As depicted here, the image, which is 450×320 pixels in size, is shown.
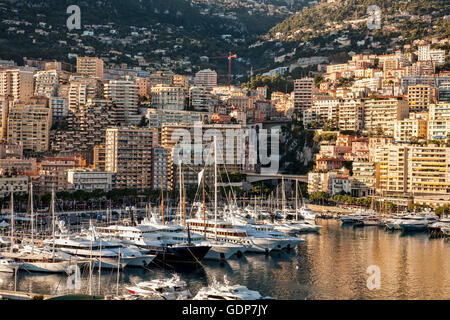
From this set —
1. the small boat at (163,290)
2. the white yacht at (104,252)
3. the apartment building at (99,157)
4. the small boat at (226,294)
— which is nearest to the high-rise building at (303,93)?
the apartment building at (99,157)

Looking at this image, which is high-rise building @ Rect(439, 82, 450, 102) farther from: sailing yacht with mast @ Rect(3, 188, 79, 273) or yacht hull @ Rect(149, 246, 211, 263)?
sailing yacht with mast @ Rect(3, 188, 79, 273)

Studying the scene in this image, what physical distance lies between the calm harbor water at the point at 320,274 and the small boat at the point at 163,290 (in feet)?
6.03

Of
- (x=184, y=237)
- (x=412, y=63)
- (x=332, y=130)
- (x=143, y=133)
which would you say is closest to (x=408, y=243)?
(x=184, y=237)

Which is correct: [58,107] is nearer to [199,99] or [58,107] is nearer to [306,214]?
[199,99]

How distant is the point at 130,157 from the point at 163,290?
159ft

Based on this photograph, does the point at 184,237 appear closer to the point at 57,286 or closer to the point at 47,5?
the point at 57,286

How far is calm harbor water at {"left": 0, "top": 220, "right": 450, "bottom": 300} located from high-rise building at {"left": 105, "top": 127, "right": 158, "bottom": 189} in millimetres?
29145

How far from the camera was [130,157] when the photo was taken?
75.5 m

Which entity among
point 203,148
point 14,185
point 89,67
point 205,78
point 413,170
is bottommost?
point 14,185

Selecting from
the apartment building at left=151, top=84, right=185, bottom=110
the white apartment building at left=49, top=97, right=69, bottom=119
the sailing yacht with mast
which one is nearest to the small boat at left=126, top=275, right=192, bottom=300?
the sailing yacht with mast

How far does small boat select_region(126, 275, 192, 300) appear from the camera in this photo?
89.7 feet

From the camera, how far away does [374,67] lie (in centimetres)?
11606

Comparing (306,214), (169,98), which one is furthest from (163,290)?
(169,98)

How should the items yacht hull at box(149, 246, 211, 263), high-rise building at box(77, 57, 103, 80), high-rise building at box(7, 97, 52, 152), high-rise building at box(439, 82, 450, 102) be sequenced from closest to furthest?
yacht hull at box(149, 246, 211, 263)
high-rise building at box(7, 97, 52, 152)
high-rise building at box(439, 82, 450, 102)
high-rise building at box(77, 57, 103, 80)
